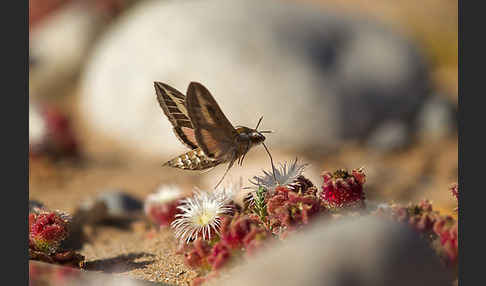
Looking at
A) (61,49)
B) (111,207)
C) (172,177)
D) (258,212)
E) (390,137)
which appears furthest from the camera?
(61,49)

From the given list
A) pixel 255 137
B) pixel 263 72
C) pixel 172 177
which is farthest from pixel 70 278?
pixel 263 72

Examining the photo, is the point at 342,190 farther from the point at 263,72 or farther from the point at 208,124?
the point at 263,72

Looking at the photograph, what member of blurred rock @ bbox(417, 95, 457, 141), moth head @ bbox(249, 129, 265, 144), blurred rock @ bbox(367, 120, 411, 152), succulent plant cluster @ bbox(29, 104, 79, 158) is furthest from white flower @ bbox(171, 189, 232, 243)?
blurred rock @ bbox(417, 95, 457, 141)

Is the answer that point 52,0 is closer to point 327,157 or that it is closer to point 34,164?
point 34,164

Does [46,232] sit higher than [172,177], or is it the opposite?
[172,177]

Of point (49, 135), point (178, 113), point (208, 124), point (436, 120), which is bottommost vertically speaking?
point (208, 124)

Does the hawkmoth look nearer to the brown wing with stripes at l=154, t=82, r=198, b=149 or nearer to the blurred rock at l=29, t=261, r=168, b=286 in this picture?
the brown wing with stripes at l=154, t=82, r=198, b=149
